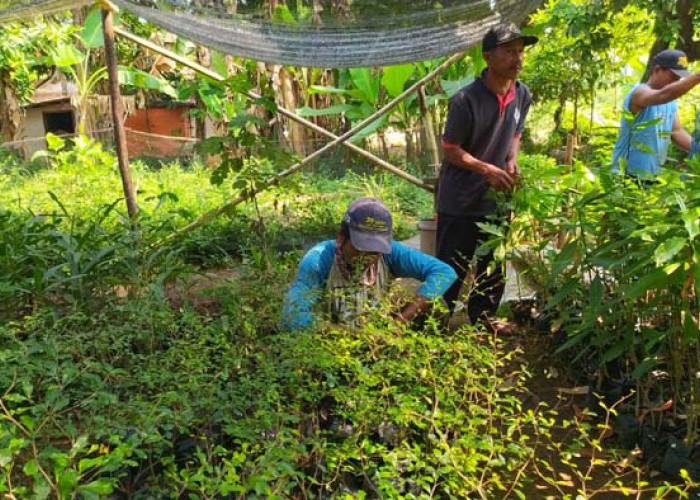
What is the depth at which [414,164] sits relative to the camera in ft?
33.1

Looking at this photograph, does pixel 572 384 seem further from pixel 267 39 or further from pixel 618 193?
pixel 267 39

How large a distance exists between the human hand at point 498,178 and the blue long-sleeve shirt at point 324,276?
549 millimetres

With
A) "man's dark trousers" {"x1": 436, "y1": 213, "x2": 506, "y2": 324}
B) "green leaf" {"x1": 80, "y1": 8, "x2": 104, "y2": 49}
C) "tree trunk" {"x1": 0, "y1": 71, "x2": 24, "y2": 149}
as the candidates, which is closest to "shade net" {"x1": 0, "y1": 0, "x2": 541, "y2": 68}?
"man's dark trousers" {"x1": 436, "y1": 213, "x2": 506, "y2": 324}

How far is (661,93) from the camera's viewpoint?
3.46 meters

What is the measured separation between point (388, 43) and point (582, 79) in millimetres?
4405

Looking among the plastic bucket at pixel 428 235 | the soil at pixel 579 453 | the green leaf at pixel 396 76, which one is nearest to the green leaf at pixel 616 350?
the soil at pixel 579 453

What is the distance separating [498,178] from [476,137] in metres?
0.29

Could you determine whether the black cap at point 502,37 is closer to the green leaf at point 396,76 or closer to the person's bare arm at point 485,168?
the person's bare arm at point 485,168

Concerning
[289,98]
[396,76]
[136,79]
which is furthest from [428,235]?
[289,98]

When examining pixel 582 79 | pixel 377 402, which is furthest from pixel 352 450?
pixel 582 79

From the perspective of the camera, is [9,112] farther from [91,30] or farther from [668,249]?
[668,249]

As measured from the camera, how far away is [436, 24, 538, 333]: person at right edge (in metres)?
3.14

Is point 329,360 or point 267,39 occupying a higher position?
point 267,39

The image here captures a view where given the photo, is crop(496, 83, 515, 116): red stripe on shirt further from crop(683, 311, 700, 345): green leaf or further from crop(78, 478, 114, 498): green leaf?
crop(78, 478, 114, 498): green leaf
